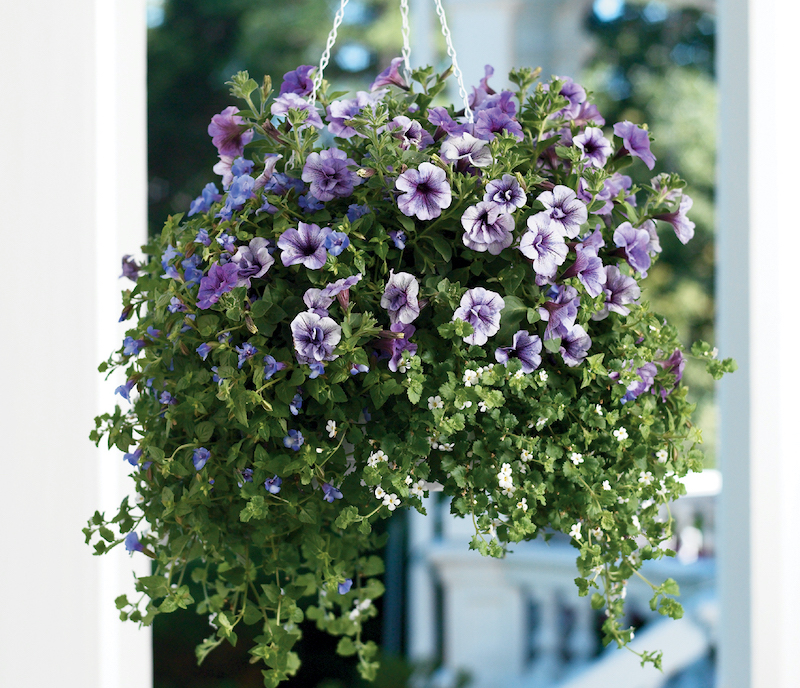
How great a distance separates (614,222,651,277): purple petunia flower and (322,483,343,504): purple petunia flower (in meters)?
0.40

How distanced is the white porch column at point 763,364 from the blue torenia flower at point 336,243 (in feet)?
3.15

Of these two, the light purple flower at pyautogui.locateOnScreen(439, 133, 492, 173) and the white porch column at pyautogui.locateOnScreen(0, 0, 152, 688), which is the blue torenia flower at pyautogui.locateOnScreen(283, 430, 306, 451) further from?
the white porch column at pyautogui.locateOnScreen(0, 0, 152, 688)

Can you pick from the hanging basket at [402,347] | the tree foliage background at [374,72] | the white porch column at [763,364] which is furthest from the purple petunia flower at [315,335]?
the tree foliage background at [374,72]

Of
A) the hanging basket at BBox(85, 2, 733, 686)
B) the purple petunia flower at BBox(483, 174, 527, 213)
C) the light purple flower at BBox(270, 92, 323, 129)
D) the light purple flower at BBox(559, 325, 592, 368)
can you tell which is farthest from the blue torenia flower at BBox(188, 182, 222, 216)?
the light purple flower at BBox(559, 325, 592, 368)

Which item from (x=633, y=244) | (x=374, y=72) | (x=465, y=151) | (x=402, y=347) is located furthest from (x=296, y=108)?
(x=374, y=72)

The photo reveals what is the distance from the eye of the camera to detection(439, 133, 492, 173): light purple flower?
0.79 meters

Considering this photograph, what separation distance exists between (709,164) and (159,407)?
665 cm

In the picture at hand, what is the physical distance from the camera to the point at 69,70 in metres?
1.21

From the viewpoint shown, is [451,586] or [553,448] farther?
[451,586]

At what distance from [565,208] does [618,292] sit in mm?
115

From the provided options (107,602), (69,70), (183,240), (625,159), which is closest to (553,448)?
(625,159)

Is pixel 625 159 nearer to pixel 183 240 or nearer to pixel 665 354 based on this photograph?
pixel 665 354

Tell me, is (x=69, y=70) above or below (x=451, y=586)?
above

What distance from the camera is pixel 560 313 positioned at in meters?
0.76
